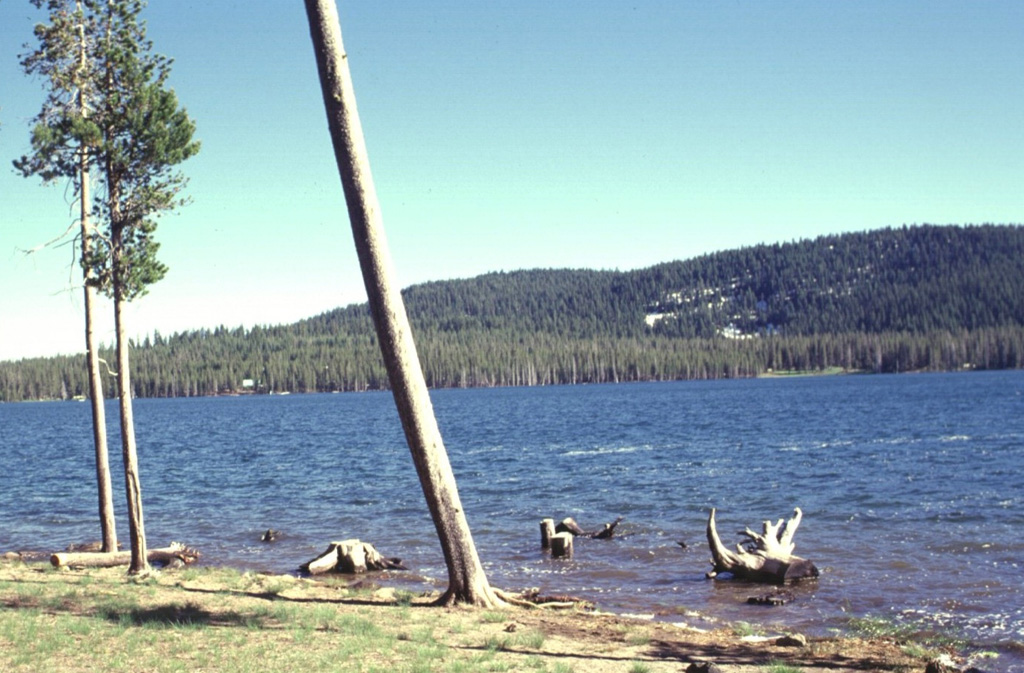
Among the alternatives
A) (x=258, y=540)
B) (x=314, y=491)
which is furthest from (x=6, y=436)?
(x=258, y=540)

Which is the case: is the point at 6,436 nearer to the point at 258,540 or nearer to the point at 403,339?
the point at 258,540

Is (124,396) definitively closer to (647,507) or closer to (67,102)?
(67,102)

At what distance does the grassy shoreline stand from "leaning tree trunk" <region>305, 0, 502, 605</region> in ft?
4.67

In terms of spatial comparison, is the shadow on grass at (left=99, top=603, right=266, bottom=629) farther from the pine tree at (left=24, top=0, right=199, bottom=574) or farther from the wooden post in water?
the wooden post in water

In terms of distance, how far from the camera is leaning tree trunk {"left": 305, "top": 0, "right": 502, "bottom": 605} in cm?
1094

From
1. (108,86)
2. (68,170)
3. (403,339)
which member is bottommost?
(403,339)

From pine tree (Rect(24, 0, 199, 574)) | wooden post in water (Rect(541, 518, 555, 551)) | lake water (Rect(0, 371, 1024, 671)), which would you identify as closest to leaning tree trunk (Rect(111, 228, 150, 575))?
pine tree (Rect(24, 0, 199, 574))

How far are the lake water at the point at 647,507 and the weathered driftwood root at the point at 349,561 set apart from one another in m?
0.80

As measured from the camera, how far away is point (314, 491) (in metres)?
32.3

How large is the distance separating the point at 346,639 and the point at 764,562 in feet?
30.3

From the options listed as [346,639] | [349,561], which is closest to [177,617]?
[346,639]

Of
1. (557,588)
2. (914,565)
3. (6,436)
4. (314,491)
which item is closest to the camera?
(557,588)

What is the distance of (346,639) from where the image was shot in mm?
9930

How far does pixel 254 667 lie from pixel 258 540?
14.3 metres
